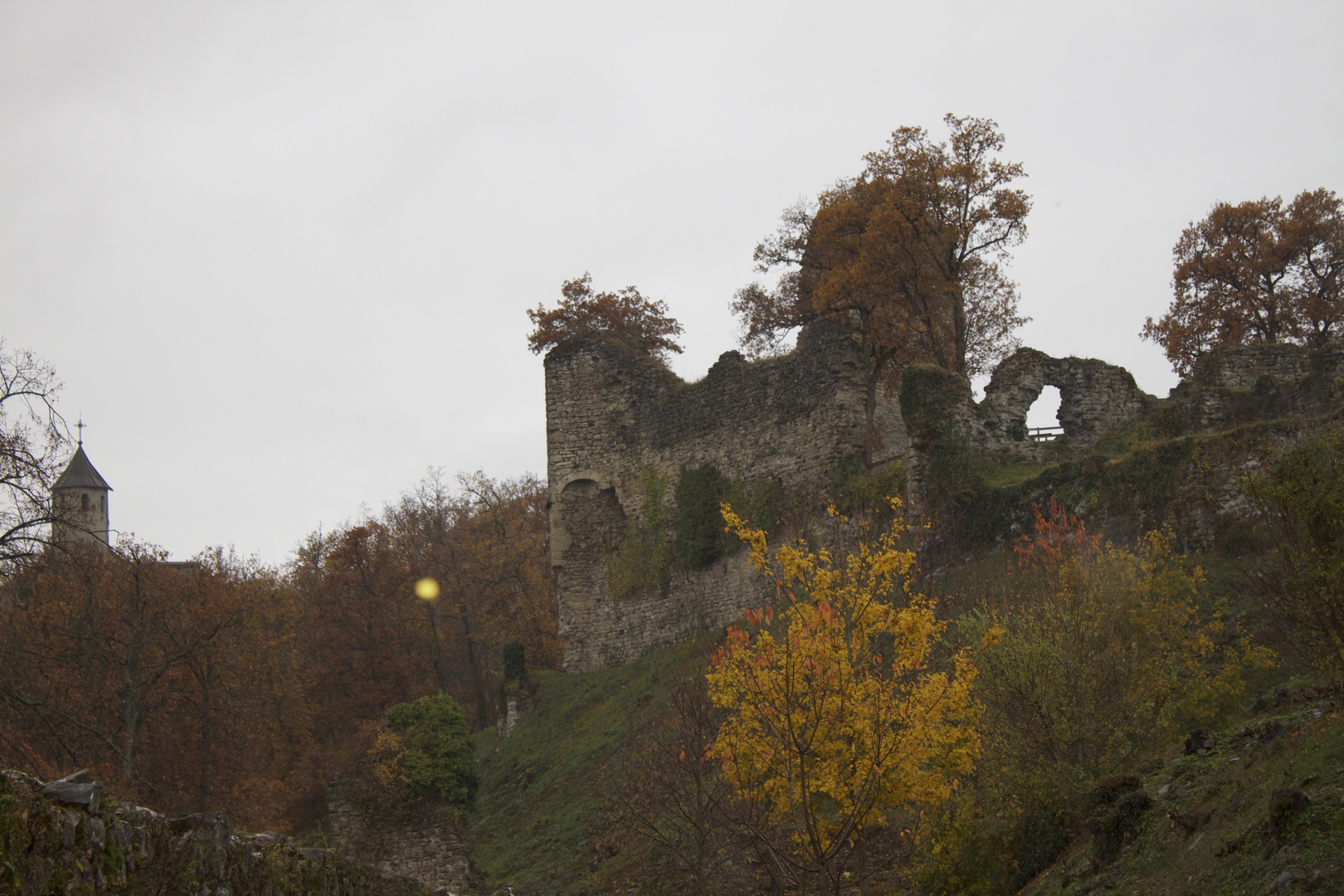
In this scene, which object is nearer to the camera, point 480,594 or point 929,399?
point 929,399

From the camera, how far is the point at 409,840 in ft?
62.3

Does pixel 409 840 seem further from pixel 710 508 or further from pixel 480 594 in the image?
pixel 480 594

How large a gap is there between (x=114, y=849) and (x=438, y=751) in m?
14.1

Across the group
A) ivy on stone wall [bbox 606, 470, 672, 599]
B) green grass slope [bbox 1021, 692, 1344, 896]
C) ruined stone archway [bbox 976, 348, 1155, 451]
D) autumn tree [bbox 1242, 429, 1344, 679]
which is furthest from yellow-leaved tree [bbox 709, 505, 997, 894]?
ivy on stone wall [bbox 606, 470, 672, 599]

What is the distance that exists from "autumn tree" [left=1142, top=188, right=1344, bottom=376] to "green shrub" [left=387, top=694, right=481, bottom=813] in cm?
2259

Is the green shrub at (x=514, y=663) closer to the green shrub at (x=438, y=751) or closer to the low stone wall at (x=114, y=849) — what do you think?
the green shrub at (x=438, y=751)

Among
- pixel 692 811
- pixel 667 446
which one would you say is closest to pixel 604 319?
pixel 667 446

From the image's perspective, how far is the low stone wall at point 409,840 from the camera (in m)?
18.4

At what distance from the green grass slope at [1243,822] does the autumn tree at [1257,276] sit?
928 inches

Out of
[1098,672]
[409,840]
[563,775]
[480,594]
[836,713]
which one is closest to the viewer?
[836,713]

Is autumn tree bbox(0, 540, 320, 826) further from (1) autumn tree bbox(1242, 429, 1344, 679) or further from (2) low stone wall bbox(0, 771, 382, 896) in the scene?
(1) autumn tree bbox(1242, 429, 1344, 679)

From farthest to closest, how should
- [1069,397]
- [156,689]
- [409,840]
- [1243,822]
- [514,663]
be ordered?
Answer: [514,663] < [1069,397] < [156,689] < [409,840] < [1243,822]

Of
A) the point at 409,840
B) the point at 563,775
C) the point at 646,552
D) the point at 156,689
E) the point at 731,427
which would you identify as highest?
the point at 731,427

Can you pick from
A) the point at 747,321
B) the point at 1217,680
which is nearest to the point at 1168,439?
the point at 1217,680
